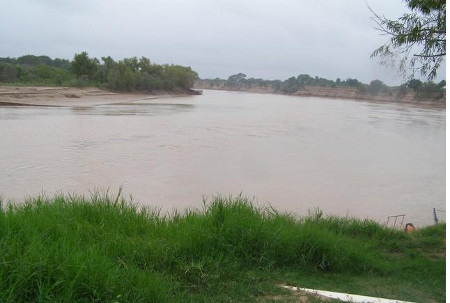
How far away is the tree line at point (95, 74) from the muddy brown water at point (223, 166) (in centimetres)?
2374

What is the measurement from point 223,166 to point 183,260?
8.73m

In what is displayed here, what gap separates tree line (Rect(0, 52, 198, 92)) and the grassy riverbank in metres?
39.8

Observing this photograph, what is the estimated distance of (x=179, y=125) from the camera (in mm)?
22672

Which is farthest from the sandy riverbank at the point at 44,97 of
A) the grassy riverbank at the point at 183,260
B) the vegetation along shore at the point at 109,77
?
the grassy riverbank at the point at 183,260

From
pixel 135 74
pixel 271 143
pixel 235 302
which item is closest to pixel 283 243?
pixel 235 302

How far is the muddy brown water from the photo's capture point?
29.3 ft

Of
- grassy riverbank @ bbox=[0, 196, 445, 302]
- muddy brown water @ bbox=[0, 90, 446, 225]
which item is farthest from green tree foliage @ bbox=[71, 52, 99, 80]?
grassy riverbank @ bbox=[0, 196, 445, 302]

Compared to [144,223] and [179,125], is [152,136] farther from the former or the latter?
[144,223]

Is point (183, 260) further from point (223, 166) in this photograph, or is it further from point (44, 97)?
point (44, 97)

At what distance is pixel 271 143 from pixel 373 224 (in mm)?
11653

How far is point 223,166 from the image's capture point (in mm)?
12039

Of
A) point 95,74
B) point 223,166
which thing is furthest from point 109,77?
point 223,166

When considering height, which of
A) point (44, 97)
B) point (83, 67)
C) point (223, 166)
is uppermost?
point (83, 67)

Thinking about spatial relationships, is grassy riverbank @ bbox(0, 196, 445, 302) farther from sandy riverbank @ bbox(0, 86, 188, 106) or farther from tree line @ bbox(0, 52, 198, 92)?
tree line @ bbox(0, 52, 198, 92)
